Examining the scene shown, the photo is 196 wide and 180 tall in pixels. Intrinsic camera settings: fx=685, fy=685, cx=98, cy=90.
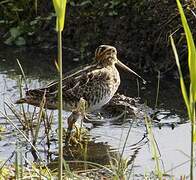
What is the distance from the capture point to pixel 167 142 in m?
5.02

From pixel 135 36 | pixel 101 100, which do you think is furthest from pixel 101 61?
pixel 135 36

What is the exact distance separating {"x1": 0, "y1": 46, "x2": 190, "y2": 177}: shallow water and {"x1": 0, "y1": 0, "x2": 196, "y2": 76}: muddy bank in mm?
240

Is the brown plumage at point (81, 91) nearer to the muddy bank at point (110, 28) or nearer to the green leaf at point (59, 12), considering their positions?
the muddy bank at point (110, 28)

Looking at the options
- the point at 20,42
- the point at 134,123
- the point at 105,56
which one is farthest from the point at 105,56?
the point at 20,42

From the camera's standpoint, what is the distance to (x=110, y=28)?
24.0 ft

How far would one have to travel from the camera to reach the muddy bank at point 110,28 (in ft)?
22.3

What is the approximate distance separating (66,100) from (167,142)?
96 cm

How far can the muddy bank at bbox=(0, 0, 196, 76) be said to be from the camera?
6.79m

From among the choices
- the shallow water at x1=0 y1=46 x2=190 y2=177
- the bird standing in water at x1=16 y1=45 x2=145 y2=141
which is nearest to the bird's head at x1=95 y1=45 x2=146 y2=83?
the bird standing in water at x1=16 y1=45 x2=145 y2=141

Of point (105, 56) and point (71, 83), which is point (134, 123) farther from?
point (105, 56)

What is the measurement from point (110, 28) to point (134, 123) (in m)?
2.00

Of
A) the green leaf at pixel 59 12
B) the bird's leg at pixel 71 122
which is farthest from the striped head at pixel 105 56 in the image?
the green leaf at pixel 59 12

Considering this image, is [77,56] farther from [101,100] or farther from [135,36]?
[101,100]

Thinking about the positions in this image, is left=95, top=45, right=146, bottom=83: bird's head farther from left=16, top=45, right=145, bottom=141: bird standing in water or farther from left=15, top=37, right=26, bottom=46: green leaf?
left=15, top=37, right=26, bottom=46: green leaf
